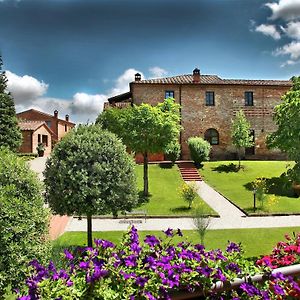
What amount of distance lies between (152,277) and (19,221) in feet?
9.59

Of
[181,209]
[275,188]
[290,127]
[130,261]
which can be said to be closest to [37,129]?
[181,209]

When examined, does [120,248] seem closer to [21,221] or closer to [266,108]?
[21,221]

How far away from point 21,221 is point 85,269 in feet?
8.31

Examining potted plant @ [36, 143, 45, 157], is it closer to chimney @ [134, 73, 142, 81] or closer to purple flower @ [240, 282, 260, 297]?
chimney @ [134, 73, 142, 81]

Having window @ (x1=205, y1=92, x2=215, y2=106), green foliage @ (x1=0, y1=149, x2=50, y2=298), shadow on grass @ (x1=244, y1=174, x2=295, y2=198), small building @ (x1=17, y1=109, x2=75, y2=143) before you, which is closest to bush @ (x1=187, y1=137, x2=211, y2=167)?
shadow on grass @ (x1=244, y1=174, x2=295, y2=198)

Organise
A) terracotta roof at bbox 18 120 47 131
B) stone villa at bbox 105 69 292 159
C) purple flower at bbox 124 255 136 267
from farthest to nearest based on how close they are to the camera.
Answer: terracotta roof at bbox 18 120 47 131
stone villa at bbox 105 69 292 159
purple flower at bbox 124 255 136 267

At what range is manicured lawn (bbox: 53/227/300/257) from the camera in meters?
12.8

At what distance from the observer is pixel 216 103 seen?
118 ft

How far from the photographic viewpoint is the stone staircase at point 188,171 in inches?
1093

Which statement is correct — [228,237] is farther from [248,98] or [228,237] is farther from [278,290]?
[248,98]

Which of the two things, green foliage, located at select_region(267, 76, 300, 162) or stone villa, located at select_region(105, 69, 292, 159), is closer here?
green foliage, located at select_region(267, 76, 300, 162)

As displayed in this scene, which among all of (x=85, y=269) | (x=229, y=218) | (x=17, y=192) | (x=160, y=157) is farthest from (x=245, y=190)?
(x=85, y=269)

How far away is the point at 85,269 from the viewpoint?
130 inches

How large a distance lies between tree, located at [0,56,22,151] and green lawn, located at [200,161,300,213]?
1677 centimetres
